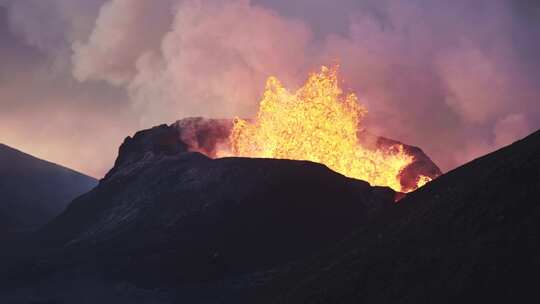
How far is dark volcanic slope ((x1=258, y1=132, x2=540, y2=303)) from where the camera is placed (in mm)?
19797

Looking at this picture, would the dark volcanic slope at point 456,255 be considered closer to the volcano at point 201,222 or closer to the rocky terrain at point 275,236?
the rocky terrain at point 275,236

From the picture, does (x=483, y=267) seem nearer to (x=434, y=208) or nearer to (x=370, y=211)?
(x=434, y=208)

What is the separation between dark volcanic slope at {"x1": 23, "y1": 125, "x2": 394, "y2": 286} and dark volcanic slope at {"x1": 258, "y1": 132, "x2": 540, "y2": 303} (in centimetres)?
1377

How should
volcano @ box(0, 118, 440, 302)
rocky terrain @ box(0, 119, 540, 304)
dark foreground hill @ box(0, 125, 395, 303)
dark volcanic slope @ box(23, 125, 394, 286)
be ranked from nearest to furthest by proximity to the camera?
rocky terrain @ box(0, 119, 540, 304) < dark foreground hill @ box(0, 125, 395, 303) < volcano @ box(0, 118, 440, 302) < dark volcanic slope @ box(23, 125, 394, 286)

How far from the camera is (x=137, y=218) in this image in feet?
186

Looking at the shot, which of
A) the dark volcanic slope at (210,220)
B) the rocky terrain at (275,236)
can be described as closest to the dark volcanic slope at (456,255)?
the rocky terrain at (275,236)

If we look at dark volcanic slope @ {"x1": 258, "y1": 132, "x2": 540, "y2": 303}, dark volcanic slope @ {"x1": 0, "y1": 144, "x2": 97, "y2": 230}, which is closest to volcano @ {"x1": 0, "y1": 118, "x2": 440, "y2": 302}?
dark volcanic slope @ {"x1": 258, "y1": 132, "x2": 540, "y2": 303}

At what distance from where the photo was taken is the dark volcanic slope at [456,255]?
65.0 ft

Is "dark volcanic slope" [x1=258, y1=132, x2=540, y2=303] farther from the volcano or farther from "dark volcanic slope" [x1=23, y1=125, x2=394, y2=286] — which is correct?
the volcano

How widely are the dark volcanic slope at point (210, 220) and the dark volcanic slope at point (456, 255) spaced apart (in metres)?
13.8

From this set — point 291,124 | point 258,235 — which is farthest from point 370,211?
point 291,124

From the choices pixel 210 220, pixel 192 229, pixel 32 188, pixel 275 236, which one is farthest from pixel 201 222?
pixel 32 188

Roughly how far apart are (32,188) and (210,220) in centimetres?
6604

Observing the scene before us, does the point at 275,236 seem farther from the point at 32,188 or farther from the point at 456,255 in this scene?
the point at 32,188
